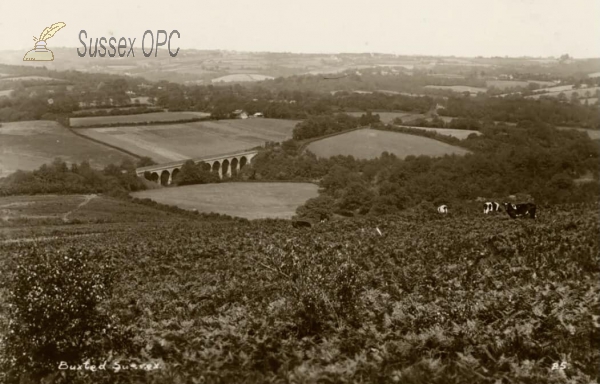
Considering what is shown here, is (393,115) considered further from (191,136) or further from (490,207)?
(490,207)

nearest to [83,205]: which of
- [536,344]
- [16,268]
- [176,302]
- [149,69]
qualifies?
[176,302]

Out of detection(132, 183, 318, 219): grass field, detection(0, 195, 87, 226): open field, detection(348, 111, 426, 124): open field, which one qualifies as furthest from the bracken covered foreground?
detection(348, 111, 426, 124): open field

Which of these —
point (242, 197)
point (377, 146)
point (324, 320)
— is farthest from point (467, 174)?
point (324, 320)

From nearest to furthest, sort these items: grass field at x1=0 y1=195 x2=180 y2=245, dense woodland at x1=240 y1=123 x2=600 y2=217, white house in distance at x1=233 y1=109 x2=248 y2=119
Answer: grass field at x1=0 y1=195 x2=180 y2=245 < dense woodland at x1=240 y1=123 x2=600 y2=217 < white house in distance at x1=233 y1=109 x2=248 y2=119

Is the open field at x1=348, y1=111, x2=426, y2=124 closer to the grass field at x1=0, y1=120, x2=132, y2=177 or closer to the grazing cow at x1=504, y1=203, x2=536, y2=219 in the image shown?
the grass field at x1=0, y1=120, x2=132, y2=177

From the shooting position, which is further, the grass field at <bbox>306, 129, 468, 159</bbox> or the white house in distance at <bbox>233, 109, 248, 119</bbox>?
the white house in distance at <bbox>233, 109, 248, 119</bbox>

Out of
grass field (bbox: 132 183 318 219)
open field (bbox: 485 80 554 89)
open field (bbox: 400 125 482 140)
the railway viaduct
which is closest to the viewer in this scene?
grass field (bbox: 132 183 318 219)
